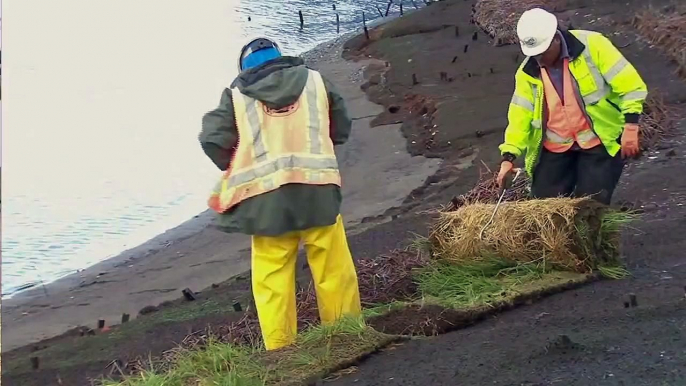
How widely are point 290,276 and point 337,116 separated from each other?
916mm

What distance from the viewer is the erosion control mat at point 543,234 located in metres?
6.67

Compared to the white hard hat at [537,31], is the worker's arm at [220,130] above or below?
below

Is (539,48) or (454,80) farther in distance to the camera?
(454,80)

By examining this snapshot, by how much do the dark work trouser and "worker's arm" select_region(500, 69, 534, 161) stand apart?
204 millimetres

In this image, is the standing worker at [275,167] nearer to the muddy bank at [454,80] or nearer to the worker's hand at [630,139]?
the worker's hand at [630,139]

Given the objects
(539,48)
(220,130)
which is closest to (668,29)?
(539,48)

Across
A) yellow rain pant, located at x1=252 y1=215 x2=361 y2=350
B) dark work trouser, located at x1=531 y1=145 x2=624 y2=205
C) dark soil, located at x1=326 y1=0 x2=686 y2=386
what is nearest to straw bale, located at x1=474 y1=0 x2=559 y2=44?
dark soil, located at x1=326 y1=0 x2=686 y2=386

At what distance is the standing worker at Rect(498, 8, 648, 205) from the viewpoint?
6.79 metres

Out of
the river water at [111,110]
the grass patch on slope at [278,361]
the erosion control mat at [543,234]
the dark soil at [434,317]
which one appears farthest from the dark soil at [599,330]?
the river water at [111,110]

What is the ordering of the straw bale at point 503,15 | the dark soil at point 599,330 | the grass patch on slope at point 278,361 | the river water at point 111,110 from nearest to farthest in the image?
the dark soil at point 599,330 < the grass patch on slope at point 278,361 < the river water at point 111,110 < the straw bale at point 503,15

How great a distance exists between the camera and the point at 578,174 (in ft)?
24.0

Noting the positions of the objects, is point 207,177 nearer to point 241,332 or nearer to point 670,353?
point 241,332

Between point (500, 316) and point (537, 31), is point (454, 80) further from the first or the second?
point (500, 316)

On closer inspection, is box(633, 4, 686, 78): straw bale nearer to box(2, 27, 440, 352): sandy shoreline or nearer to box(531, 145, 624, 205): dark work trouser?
box(2, 27, 440, 352): sandy shoreline
